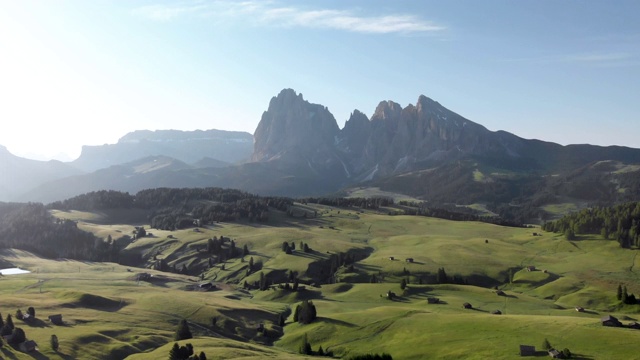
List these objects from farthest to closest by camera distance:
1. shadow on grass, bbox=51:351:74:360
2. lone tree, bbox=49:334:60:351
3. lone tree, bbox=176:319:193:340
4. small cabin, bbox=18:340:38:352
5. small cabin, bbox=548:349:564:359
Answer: lone tree, bbox=176:319:193:340 < lone tree, bbox=49:334:60:351 < shadow on grass, bbox=51:351:74:360 < small cabin, bbox=18:340:38:352 < small cabin, bbox=548:349:564:359

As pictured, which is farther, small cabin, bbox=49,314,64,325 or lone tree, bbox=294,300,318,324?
lone tree, bbox=294,300,318,324

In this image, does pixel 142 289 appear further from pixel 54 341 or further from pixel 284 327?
pixel 54 341

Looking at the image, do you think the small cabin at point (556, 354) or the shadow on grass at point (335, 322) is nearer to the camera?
the small cabin at point (556, 354)

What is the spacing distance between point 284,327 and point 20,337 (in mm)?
60810

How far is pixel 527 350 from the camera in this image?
93.8m

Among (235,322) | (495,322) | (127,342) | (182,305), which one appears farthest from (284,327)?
(495,322)

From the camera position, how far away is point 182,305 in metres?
151

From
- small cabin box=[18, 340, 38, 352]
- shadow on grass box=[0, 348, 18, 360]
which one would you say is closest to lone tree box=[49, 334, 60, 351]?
small cabin box=[18, 340, 38, 352]

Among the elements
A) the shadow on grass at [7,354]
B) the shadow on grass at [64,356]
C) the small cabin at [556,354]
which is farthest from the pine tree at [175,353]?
Result: the small cabin at [556,354]

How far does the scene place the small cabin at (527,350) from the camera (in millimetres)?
93125

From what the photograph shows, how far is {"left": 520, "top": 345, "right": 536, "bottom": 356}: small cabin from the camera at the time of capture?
9312 centimetres

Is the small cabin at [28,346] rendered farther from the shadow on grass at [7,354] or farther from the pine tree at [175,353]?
the pine tree at [175,353]

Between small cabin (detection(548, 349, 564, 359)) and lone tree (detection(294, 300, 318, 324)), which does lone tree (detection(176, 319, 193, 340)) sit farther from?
small cabin (detection(548, 349, 564, 359))

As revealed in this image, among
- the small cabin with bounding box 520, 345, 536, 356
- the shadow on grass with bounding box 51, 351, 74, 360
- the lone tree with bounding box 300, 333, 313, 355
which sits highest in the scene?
the small cabin with bounding box 520, 345, 536, 356
